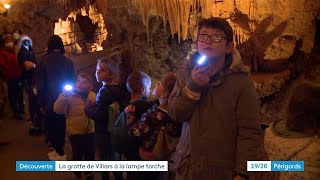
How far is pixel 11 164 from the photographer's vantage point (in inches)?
138

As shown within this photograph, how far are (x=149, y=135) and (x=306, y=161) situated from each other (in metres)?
1.01

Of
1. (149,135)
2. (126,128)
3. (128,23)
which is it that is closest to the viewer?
(149,135)

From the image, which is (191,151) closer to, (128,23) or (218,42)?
(218,42)

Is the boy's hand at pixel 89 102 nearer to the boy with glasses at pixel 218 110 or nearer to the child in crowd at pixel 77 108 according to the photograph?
the child in crowd at pixel 77 108

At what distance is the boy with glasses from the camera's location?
1626 millimetres

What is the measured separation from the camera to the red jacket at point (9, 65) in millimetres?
4895

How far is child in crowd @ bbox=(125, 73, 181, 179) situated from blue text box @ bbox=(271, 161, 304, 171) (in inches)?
23.8

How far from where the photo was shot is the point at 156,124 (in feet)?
7.39

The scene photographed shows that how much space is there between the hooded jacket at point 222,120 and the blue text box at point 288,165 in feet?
0.65

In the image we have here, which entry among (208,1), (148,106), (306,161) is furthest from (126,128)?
(208,1)

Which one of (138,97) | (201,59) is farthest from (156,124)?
(201,59)
